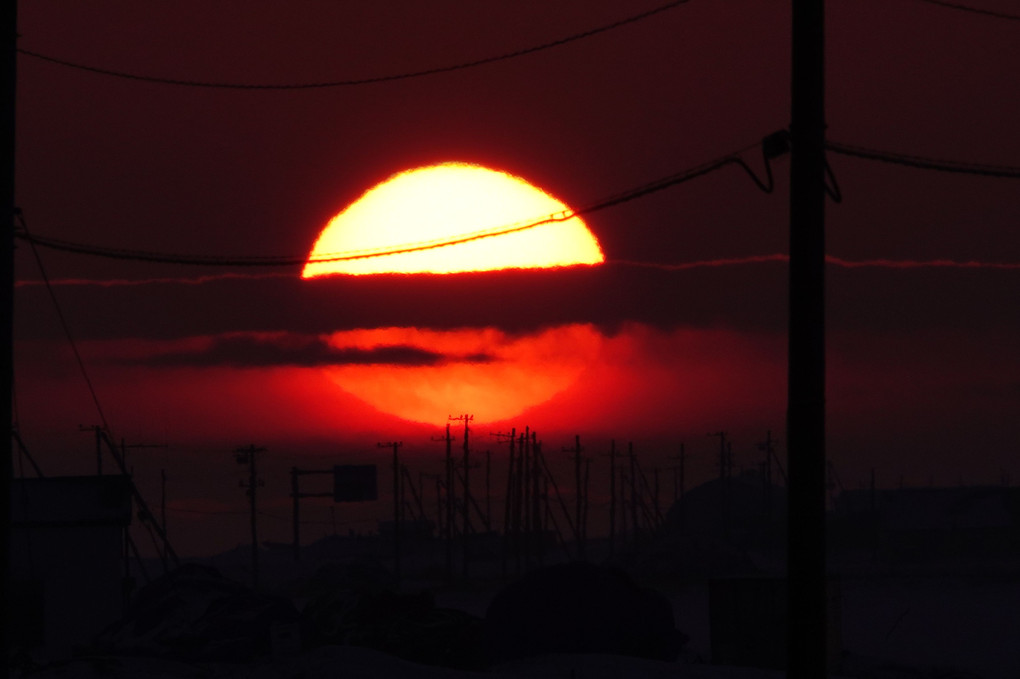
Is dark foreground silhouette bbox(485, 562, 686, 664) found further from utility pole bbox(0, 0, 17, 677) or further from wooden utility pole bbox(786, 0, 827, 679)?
wooden utility pole bbox(786, 0, 827, 679)

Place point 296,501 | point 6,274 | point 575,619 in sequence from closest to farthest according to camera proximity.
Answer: point 6,274
point 575,619
point 296,501

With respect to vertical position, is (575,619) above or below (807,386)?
below

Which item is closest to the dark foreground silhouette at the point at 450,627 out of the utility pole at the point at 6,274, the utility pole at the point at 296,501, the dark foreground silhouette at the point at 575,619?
the dark foreground silhouette at the point at 575,619

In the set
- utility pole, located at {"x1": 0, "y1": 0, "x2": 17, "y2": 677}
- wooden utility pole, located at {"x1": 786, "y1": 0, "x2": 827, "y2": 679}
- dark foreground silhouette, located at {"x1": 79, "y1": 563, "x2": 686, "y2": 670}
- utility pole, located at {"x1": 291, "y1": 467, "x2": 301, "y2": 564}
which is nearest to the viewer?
wooden utility pole, located at {"x1": 786, "y1": 0, "x2": 827, "y2": 679}

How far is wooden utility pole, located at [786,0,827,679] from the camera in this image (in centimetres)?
1457

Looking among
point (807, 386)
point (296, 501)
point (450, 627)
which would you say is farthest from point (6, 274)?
point (296, 501)

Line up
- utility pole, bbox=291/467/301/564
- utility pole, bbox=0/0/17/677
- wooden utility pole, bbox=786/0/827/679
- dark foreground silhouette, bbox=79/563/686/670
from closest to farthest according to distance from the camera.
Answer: wooden utility pole, bbox=786/0/827/679 → utility pole, bbox=0/0/17/677 → dark foreground silhouette, bbox=79/563/686/670 → utility pole, bbox=291/467/301/564

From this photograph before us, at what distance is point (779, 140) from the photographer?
1501cm

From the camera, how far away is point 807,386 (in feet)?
47.8

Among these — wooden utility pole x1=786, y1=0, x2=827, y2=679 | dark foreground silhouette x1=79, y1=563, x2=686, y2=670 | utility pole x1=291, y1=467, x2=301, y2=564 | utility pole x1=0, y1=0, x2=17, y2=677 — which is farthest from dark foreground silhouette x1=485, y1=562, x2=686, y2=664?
utility pole x1=291, y1=467, x2=301, y2=564

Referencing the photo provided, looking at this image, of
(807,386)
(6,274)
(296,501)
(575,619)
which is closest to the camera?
(807,386)

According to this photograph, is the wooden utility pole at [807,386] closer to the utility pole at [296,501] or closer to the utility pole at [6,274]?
the utility pole at [6,274]

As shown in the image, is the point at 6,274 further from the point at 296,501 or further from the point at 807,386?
the point at 296,501

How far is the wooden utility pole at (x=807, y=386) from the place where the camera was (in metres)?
14.6
